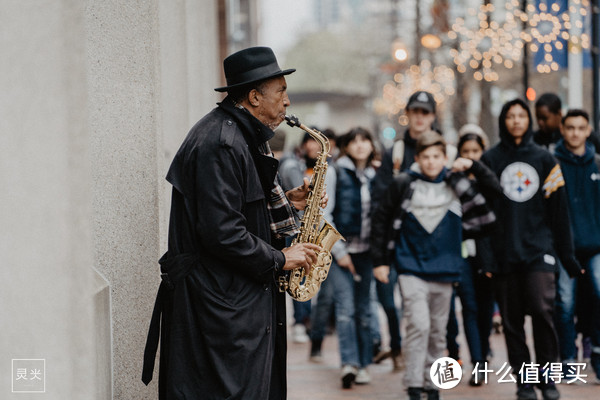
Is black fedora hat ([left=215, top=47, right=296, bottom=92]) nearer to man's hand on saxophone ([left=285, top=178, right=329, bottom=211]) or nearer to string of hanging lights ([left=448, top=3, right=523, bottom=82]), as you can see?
man's hand on saxophone ([left=285, top=178, right=329, bottom=211])

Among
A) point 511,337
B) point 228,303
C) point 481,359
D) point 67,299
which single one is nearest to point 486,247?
point 511,337

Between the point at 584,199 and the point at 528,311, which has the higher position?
the point at 584,199

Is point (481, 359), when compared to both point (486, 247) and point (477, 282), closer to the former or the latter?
point (477, 282)

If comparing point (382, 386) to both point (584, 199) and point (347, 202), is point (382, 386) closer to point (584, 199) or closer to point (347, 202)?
point (347, 202)

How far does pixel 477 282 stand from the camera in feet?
27.8

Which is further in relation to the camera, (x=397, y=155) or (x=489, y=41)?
(x=489, y=41)

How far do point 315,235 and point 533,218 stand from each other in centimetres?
285

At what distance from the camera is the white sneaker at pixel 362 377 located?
26.8 feet

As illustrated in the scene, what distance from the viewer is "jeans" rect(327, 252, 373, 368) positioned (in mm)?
8062

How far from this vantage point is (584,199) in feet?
25.8

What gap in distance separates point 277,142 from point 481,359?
3366 mm

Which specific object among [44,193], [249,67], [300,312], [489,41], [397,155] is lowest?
[300,312]

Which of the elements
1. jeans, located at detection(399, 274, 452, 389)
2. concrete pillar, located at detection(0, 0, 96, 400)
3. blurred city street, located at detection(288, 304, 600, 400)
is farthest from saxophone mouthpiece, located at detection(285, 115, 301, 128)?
blurred city street, located at detection(288, 304, 600, 400)

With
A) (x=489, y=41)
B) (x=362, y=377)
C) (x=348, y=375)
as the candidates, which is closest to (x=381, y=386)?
(x=362, y=377)
